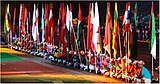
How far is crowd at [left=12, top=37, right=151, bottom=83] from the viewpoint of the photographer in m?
6.80

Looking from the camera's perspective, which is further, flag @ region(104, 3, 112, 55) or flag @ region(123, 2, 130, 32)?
flag @ region(104, 3, 112, 55)

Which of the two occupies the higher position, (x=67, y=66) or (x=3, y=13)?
(x=3, y=13)

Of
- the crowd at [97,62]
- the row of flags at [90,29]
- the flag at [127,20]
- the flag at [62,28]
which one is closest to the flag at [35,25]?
the row of flags at [90,29]

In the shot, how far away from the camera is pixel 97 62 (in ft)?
26.2

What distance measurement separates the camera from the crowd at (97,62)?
680cm

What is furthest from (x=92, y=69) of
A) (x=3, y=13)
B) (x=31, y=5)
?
(x=3, y=13)

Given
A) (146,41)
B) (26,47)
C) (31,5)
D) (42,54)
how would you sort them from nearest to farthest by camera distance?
(42,54) < (26,47) < (31,5) < (146,41)

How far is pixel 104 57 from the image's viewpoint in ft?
25.5

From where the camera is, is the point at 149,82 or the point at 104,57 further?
the point at 104,57

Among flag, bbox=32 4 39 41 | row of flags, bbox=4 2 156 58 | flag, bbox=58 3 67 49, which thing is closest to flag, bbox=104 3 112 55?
row of flags, bbox=4 2 156 58

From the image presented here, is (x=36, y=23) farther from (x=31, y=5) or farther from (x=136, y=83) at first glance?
(x=136, y=83)

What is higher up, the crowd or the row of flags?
the row of flags

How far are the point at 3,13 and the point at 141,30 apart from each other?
5.97 meters

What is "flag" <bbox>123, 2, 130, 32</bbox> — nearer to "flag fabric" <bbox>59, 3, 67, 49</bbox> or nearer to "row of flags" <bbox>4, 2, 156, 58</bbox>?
"row of flags" <bbox>4, 2, 156, 58</bbox>
